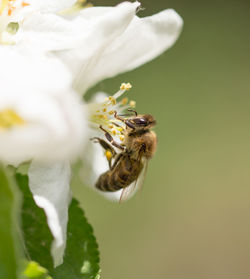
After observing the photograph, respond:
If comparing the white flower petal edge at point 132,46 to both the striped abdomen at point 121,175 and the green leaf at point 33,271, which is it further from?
the green leaf at point 33,271

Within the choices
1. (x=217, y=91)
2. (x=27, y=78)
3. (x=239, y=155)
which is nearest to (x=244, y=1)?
(x=217, y=91)

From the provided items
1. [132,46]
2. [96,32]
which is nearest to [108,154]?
[132,46]

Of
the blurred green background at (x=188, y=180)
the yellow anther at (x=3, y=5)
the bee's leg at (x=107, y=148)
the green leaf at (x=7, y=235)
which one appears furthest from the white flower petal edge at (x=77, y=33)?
the blurred green background at (x=188, y=180)

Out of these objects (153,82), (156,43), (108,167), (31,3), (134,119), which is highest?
(31,3)

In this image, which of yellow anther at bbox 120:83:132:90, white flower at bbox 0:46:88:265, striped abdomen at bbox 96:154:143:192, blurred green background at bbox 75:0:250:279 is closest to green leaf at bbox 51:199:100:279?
striped abdomen at bbox 96:154:143:192

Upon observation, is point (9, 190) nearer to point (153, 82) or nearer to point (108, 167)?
point (108, 167)

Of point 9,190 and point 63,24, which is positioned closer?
point 9,190
